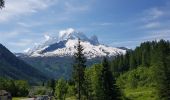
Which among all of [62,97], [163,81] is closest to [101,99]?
[163,81]

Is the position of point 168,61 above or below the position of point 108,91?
above

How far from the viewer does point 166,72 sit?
294 feet

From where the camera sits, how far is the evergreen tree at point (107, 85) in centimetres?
8325

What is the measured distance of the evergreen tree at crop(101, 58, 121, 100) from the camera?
83.2m

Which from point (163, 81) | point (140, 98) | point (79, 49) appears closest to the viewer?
point (79, 49)

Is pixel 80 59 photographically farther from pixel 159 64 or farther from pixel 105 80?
pixel 159 64

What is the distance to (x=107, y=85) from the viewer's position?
274ft

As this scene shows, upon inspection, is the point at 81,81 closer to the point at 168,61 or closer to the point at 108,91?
the point at 108,91

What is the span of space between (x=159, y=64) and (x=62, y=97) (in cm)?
9318

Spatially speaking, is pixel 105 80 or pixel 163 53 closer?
pixel 105 80

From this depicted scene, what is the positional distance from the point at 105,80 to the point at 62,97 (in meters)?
97.8

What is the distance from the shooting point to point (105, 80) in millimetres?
84250

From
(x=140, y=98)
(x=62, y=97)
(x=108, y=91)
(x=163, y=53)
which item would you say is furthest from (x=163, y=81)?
(x=62, y=97)

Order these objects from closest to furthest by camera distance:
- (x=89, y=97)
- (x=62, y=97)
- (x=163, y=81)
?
(x=163, y=81) < (x=89, y=97) < (x=62, y=97)
